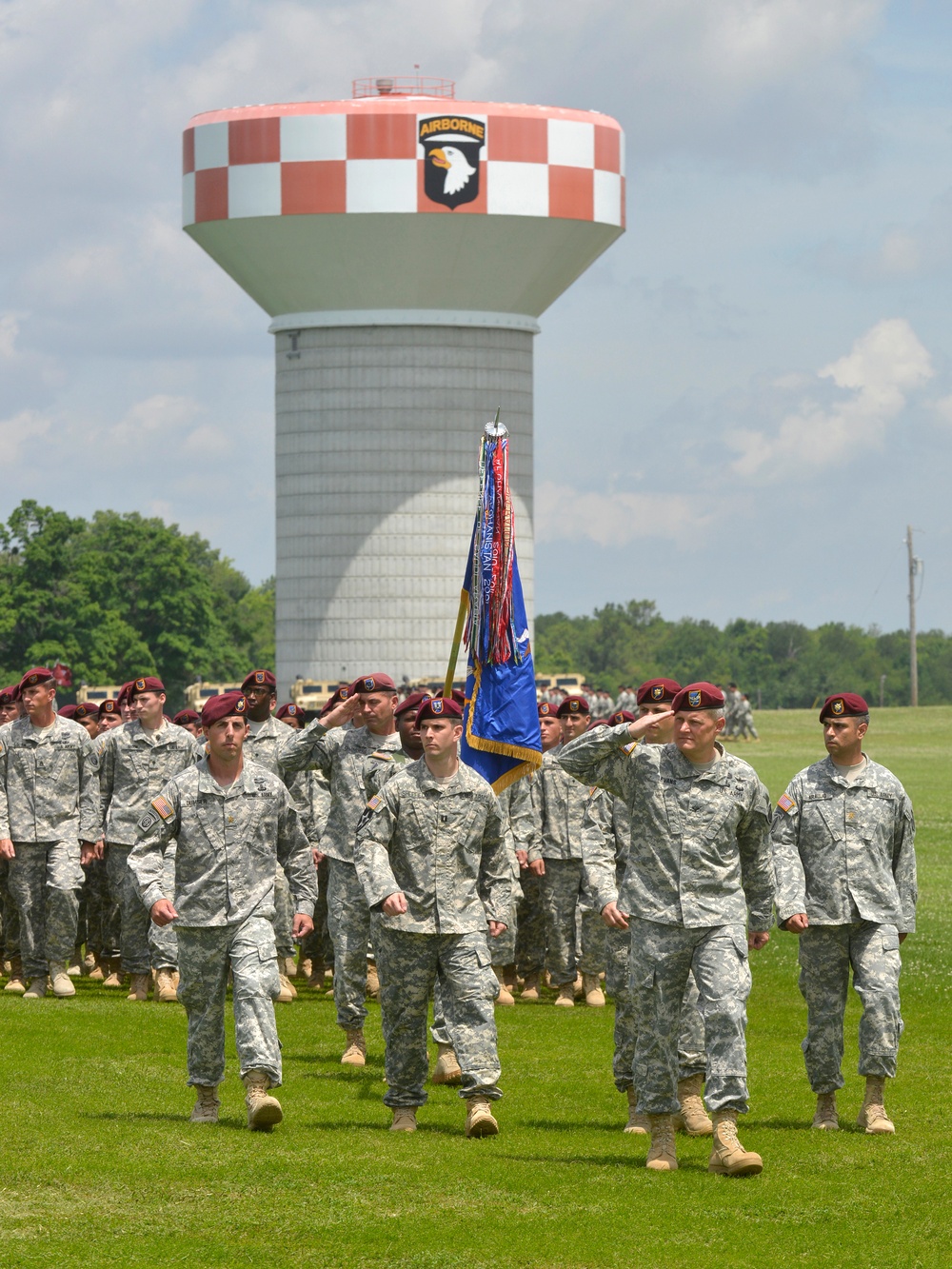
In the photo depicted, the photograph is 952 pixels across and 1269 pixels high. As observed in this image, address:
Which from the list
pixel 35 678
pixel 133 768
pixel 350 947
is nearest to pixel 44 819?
pixel 133 768

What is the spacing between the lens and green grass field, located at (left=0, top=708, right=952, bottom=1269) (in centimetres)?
783

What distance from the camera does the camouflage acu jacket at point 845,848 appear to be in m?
9.91

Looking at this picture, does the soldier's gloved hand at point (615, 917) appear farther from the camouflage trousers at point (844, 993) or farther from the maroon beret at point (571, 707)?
the maroon beret at point (571, 707)

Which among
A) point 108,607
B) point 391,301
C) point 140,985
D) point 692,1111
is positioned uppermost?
point 391,301

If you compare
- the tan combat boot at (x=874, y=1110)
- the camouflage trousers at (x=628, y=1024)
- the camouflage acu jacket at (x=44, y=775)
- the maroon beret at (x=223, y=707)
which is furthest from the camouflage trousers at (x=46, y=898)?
the tan combat boot at (x=874, y=1110)

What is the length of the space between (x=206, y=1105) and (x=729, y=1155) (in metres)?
2.70

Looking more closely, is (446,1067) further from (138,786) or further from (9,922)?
(9,922)

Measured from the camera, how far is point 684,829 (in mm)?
9062

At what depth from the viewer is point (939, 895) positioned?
70.9ft

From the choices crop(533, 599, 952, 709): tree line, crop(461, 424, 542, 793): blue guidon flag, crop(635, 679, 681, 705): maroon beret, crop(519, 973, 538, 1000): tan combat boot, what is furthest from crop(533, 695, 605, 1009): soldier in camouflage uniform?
crop(533, 599, 952, 709): tree line

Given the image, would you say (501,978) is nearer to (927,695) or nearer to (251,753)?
(251,753)

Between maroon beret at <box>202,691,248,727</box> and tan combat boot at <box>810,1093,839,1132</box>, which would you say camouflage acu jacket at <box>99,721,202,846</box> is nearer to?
maroon beret at <box>202,691,248,727</box>

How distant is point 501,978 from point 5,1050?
449 cm

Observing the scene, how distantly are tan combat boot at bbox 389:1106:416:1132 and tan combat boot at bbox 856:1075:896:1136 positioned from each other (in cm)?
217
